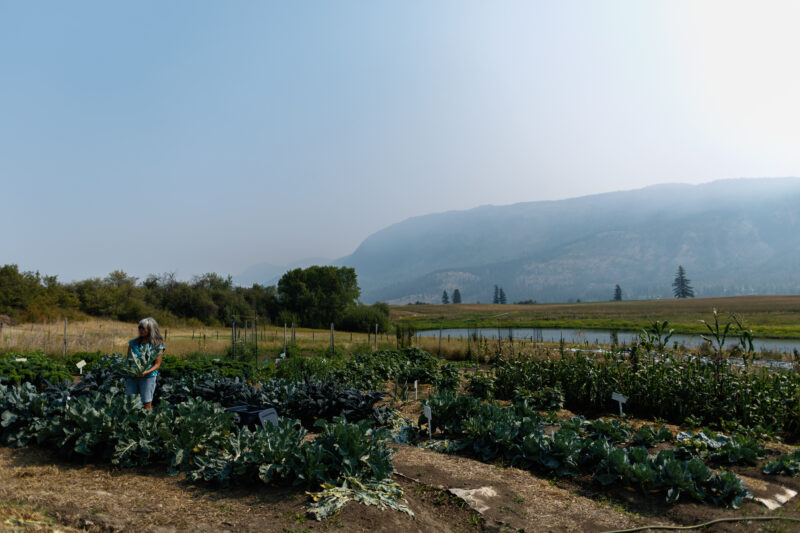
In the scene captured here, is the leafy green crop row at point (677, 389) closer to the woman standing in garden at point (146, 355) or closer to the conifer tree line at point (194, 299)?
the woman standing in garden at point (146, 355)

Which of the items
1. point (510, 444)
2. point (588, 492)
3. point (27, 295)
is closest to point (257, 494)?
point (510, 444)

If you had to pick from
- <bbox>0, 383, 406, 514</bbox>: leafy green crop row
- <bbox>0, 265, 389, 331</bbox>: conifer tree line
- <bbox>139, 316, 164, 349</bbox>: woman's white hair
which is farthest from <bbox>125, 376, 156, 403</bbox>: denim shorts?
<bbox>0, 265, 389, 331</bbox>: conifer tree line

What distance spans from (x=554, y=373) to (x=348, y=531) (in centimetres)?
665

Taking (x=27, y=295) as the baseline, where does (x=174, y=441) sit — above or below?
below

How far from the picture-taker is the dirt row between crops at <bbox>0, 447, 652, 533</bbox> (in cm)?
354

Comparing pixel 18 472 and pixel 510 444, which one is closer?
pixel 18 472

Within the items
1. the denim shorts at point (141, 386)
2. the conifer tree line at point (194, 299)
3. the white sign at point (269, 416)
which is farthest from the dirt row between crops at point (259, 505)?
the conifer tree line at point (194, 299)

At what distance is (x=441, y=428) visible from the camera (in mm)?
6211

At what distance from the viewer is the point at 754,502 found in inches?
161

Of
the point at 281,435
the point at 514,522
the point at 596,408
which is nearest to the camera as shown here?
the point at 514,522

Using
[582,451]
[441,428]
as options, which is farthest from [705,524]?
[441,428]

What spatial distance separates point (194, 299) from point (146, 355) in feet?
142

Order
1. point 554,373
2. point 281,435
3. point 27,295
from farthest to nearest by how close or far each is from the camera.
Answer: point 27,295
point 554,373
point 281,435

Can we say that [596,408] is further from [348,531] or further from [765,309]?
[765,309]
